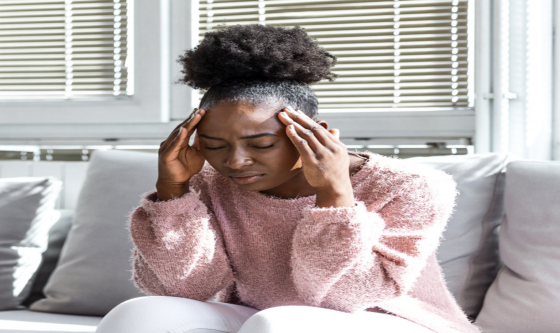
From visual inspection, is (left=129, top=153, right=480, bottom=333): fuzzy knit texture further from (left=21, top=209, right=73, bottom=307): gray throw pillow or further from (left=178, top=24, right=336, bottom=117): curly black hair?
(left=21, top=209, right=73, bottom=307): gray throw pillow

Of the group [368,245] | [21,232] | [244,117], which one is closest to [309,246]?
[368,245]

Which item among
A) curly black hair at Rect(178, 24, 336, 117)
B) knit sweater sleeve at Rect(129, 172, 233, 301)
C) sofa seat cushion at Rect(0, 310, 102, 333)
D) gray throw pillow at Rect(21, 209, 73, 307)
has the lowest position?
sofa seat cushion at Rect(0, 310, 102, 333)

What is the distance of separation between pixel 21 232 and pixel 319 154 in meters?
1.07

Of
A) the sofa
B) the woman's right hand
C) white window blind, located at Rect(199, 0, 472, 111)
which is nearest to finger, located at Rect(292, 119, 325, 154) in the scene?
the woman's right hand

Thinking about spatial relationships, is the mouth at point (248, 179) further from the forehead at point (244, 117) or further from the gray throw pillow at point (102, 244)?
the gray throw pillow at point (102, 244)

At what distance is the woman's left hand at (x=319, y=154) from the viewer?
0.82m

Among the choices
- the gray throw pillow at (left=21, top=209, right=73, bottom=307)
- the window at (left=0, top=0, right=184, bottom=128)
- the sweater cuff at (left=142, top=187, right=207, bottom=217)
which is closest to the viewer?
the sweater cuff at (left=142, top=187, right=207, bottom=217)

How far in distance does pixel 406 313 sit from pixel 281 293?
0.74 ft

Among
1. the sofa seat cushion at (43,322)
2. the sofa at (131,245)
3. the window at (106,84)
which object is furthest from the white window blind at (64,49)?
the sofa seat cushion at (43,322)

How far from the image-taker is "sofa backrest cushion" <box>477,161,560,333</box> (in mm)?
1130

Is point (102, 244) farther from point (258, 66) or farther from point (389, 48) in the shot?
point (389, 48)

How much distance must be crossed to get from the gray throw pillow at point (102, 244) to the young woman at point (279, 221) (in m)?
0.46

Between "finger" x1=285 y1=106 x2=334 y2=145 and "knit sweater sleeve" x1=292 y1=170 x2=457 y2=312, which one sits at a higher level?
"finger" x1=285 y1=106 x2=334 y2=145

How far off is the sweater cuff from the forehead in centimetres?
14
